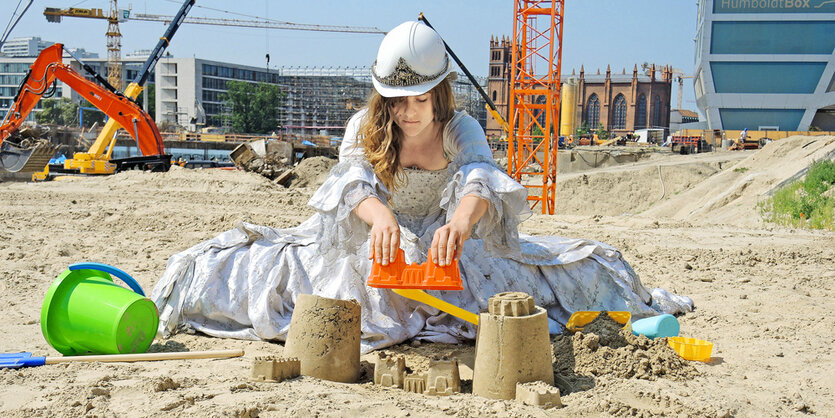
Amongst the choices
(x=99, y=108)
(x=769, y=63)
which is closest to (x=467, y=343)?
(x=99, y=108)

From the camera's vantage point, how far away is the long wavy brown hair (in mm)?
3383

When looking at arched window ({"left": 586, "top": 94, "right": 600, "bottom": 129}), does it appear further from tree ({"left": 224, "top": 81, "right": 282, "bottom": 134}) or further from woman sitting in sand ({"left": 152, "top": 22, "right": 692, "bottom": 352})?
woman sitting in sand ({"left": 152, "top": 22, "right": 692, "bottom": 352})

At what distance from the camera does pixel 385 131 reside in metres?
3.42

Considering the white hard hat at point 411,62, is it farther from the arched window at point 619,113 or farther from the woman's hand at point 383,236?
the arched window at point 619,113

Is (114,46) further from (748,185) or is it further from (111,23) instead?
(748,185)

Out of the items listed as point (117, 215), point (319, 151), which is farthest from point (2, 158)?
point (319, 151)

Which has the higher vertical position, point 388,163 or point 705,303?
point 388,163

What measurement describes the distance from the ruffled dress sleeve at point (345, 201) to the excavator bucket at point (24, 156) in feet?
56.1

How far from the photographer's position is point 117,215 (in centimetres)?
942

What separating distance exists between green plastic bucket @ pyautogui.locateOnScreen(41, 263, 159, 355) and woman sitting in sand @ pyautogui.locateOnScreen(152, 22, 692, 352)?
57cm

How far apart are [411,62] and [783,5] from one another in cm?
5323

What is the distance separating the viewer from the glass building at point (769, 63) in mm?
47312

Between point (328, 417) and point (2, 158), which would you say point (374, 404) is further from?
point (2, 158)

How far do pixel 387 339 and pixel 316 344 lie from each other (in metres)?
0.67
